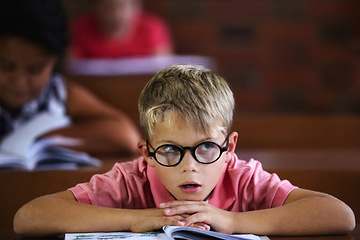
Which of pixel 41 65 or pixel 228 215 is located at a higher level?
pixel 41 65

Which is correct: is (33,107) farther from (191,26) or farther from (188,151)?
(191,26)

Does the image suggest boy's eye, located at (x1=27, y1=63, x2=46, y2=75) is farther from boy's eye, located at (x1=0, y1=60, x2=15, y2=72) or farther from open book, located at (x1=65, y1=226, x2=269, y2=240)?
open book, located at (x1=65, y1=226, x2=269, y2=240)

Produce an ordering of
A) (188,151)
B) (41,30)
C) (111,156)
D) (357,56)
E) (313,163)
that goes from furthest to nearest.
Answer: (357,56), (111,156), (41,30), (313,163), (188,151)

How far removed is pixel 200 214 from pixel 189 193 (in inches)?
2.0

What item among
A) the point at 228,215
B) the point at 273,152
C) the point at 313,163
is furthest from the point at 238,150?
the point at 228,215

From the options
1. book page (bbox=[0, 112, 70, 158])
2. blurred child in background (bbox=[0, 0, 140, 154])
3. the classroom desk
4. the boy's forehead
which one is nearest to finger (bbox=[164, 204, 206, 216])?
the boy's forehead

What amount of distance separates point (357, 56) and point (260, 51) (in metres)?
0.65

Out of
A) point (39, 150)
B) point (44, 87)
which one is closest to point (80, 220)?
point (39, 150)

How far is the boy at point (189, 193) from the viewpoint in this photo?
0.90 metres

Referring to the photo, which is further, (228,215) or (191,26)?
(191,26)

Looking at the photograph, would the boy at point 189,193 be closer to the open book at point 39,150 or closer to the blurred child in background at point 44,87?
the open book at point 39,150

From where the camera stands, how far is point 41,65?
182 cm

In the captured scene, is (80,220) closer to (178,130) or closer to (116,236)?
(116,236)

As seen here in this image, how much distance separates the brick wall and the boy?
10.0 feet
